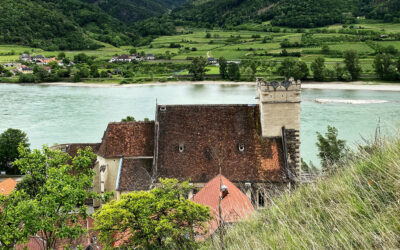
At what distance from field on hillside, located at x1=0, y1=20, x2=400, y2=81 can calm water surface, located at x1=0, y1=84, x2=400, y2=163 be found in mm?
19513

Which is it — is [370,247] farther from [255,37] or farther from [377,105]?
[255,37]

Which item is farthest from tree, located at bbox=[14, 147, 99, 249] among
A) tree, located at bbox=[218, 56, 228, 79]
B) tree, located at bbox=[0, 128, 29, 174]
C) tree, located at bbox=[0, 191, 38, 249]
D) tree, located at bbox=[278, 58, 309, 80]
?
tree, located at bbox=[218, 56, 228, 79]

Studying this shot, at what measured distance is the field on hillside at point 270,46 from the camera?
321 ft

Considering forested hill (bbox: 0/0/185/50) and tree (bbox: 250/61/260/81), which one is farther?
forested hill (bbox: 0/0/185/50)

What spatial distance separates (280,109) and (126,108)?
138 ft

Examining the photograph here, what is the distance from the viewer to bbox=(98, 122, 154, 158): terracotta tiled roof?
19.4 m

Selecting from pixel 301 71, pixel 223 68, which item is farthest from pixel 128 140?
pixel 223 68

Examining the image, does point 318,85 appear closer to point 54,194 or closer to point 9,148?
point 9,148

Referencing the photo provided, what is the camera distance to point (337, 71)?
78000 millimetres

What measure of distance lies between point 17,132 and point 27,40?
388 ft

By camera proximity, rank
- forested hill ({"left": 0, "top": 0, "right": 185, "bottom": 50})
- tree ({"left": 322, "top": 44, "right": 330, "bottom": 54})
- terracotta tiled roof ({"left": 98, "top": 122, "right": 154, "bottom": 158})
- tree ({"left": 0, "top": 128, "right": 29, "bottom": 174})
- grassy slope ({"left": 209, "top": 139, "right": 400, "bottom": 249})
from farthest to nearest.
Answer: forested hill ({"left": 0, "top": 0, "right": 185, "bottom": 50}) < tree ({"left": 322, "top": 44, "right": 330, "bottom": 54}) < tree ({"left": 0, "top": 128, "right": 29, "bottom": 174}) < terracotta tiled roof ({"left": 98, "top": 122, "right": 154, "bottom": 158}) < grassy slope ({"left": 209, "top": 139, "right": 400, "bottom": 249})

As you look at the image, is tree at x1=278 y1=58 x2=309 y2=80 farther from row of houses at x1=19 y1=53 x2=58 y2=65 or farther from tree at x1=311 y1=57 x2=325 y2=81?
row of houses at x1=19 y1=53 x2=58 y2=65

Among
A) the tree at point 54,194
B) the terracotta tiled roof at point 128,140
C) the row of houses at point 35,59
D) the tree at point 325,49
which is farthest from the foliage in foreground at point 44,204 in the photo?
the row of houses at point 35,59

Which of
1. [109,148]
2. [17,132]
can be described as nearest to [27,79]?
[17,132]
